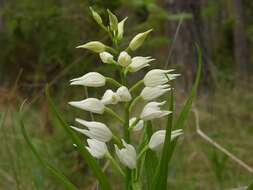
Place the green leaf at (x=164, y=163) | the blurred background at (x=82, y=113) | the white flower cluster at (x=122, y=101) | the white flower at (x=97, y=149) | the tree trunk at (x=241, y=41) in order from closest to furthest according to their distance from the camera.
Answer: the green leaf at (x=164, y=163)
the white flower cluster at (x=122, y=101)
the white flower at (x=97, y=149)
the blurred background at (x=82, y=113)
the tree trunk at (x=241, y=41)

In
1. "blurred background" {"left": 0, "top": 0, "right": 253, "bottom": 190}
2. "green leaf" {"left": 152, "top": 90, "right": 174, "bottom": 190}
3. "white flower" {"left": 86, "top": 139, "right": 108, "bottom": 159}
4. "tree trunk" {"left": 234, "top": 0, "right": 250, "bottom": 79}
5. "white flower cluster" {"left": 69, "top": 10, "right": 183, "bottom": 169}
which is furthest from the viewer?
"tree trunk" {"left": 234, "top": 0, "right": 250, "bottom": 79}

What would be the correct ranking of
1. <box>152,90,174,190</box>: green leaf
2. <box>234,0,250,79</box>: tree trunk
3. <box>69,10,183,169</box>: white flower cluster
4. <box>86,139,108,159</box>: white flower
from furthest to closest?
1. <box>234,0,250,79</box>: tree trunk
2. <box>86,139,108,159</box>: white flower
3. <box>69,10,183,169</box>: white flower cluster
4. <box>152,90,174,190</box>: green leaf

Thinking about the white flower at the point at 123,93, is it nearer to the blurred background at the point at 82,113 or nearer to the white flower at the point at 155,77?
the white flower at the point at 155,77

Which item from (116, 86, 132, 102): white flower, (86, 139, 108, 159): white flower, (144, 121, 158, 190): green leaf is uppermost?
(116, 86, 132, 102): white flower

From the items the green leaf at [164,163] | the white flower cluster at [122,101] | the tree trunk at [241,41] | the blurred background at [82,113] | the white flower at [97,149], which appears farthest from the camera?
the tree trunk at [241,41]

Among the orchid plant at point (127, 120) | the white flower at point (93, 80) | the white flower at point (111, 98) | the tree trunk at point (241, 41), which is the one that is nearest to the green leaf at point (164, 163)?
the orchid plant at point (127, 120)

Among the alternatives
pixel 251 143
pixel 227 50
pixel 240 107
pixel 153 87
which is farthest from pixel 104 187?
pixel 227 50

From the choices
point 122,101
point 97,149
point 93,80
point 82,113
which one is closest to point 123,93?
→ point 122,101

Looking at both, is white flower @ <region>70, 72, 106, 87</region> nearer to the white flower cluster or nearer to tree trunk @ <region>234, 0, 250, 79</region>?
the white flower cluster

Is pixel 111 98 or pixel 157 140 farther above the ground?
pixel 111 98

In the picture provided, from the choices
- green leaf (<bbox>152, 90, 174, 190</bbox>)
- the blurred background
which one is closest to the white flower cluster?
green leaf (<bbox>152, 90, 174, 190</bbox>)

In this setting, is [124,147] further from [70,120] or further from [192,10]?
[192,10]

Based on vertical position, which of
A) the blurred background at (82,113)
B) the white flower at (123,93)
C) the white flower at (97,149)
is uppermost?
the white flower at (123,93)

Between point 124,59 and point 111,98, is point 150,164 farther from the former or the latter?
point 124,59
